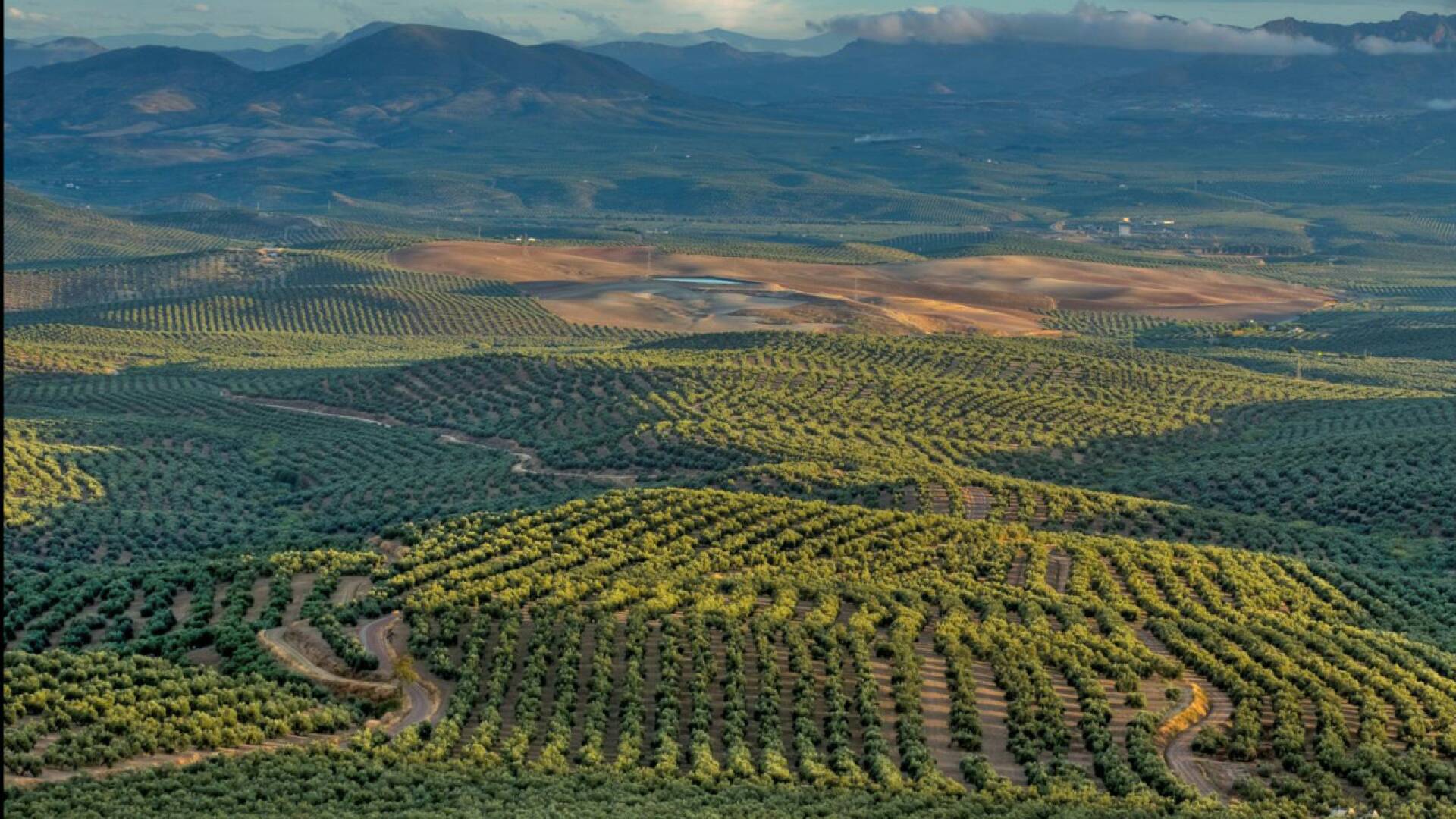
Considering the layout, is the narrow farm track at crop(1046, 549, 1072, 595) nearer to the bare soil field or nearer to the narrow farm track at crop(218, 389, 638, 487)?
the narrow farm track at crop(218, 389, 638, 487)

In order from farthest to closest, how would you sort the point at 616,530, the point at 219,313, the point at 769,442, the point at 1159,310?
the point at 1159,310, the point at 219,313, the point at 769,442, the point at 616,530

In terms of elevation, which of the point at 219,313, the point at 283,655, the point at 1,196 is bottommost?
the point at 219,313

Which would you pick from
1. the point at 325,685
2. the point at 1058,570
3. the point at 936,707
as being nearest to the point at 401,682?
the point at 325,685

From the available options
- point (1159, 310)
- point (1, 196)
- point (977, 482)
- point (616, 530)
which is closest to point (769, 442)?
point (977, 482)

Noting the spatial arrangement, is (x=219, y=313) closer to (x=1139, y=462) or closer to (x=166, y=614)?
(x=1139, y=462)

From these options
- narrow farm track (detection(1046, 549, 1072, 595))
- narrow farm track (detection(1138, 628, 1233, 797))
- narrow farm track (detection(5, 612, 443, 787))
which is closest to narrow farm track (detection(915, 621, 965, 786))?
narrow farm track (detection(1138, 628, 1233, 797))
